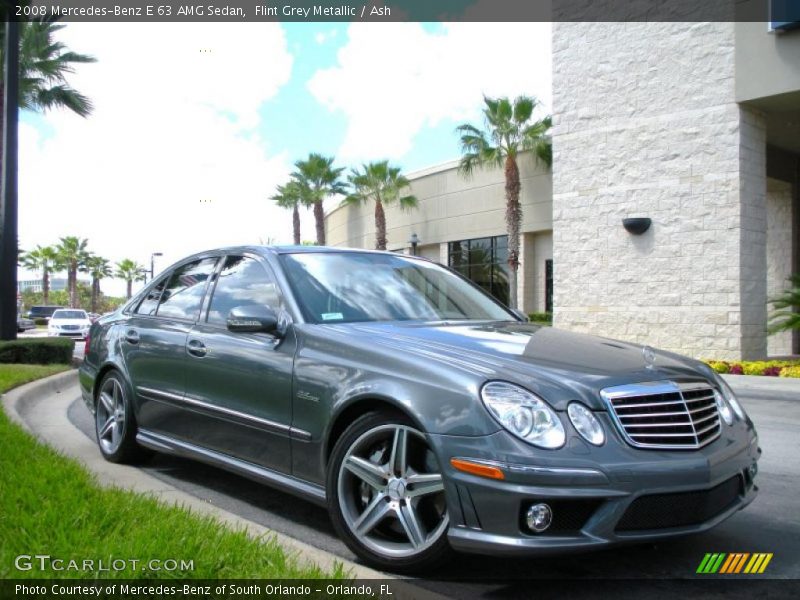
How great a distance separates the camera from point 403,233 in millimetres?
33719

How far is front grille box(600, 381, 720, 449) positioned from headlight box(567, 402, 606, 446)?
0.10 m

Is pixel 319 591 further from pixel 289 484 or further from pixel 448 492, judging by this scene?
pixel 289 484

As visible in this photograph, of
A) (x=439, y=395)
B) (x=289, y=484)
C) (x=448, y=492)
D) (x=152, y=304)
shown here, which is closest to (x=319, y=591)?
(x=448, y=492)

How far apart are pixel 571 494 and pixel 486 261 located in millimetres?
26912

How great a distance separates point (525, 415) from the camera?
2.94 meters

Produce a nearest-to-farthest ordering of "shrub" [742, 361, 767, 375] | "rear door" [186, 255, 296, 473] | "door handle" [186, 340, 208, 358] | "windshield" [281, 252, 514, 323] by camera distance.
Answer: "rear door" [186, 255, 296, 473]
"windshield" [281, 252, 514, 323]
"door handle" [186, 340, 208, 358]
"shrub" [742, 361, 767, 375]

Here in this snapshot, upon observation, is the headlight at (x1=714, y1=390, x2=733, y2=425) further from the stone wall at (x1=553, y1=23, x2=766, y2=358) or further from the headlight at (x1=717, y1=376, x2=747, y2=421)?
the stone wall at (x1=553, y1=23, x2=766, y2=358)

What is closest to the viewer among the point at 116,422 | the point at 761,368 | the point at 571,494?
the point at 571,494

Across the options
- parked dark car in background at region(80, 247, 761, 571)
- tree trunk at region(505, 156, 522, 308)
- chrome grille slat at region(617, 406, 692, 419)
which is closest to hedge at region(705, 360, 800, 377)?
parked dark car in background at region(80, 247, 761, 571)

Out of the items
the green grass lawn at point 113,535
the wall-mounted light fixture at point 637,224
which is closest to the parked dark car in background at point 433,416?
the green grass lawn at point 113,535

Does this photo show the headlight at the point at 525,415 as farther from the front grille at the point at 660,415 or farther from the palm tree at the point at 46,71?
the palm tree at the point at 46,71

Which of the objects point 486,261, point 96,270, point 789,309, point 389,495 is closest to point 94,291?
point 96,270

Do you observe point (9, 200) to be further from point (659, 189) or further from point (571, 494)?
point (571, 494)

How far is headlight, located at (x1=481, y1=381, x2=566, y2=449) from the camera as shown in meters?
2.89
